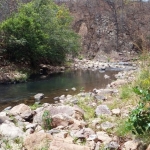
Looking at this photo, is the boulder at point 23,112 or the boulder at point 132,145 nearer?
the boulder at point 132,145

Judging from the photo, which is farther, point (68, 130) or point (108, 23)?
point (108, 23)

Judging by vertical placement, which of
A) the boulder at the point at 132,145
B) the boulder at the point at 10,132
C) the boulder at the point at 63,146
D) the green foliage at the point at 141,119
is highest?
the green foliage at the point at 141,119

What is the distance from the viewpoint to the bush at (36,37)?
1873cm

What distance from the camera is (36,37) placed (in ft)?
63.7

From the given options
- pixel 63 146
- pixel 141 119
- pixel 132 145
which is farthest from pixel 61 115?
pixel 141 119

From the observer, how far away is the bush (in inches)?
738

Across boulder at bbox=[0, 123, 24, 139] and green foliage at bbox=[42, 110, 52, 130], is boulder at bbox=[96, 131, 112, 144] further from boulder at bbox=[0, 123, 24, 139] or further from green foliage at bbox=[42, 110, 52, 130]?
boulder at bbox=[0, 123, 24, 139]

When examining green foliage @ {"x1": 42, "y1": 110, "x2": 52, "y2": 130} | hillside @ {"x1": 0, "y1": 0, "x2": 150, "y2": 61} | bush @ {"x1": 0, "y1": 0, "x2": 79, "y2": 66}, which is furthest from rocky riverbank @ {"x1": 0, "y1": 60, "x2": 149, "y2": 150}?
hillside @ {"x1": 0, "y1": 0, "x2": 150, "y2": 61}

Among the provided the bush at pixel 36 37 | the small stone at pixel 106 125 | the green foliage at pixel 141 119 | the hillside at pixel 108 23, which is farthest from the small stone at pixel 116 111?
the hillside at pixel 108 23

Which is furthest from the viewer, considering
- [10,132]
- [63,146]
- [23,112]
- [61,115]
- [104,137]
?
[23,112]

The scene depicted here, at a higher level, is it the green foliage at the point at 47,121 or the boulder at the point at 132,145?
the boulder at the point at 132,145

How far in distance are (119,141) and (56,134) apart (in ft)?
3.20

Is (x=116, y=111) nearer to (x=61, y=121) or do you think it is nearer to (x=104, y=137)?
(x=61, y=121)

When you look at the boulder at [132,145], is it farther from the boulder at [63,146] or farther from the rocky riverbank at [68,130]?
the boulder at [63,146]
